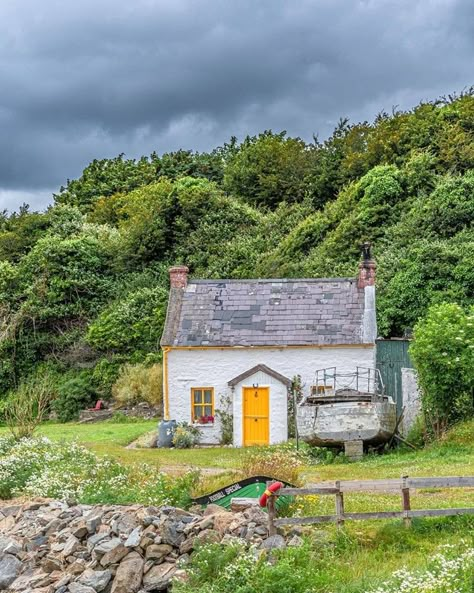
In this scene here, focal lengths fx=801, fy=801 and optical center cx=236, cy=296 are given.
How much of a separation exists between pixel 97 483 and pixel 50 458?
2586 millimetres

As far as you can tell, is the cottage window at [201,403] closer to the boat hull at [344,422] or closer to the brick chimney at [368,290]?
the brick chimney at [368,290]

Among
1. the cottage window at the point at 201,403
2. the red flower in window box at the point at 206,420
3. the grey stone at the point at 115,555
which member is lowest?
the grey stone at the point at 115,555

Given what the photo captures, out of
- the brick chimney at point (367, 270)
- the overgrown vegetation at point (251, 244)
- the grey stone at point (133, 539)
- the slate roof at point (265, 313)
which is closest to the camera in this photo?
the grey stone at point (133, 539)

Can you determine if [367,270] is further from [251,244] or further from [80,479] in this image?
[80,479]

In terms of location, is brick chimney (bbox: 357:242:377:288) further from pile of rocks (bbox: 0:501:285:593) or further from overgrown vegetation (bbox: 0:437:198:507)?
pile of rocks (bbox: 0:501:285:593)

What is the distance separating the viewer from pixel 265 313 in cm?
2753

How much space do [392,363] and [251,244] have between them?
15.4 meters

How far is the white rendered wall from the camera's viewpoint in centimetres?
2605

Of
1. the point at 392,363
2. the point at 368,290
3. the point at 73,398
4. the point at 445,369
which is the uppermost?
the point at 368,290

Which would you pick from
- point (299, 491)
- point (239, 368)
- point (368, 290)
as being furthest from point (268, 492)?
point (368, 290)

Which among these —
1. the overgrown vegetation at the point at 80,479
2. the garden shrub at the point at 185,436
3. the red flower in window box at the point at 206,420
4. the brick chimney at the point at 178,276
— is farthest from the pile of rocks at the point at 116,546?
the brick chimney at the point at 178,276

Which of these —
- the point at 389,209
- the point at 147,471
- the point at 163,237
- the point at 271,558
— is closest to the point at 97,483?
the point at 147,471

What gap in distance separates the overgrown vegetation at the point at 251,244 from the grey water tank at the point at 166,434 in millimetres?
8312

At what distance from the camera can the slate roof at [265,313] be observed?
2655 centimetres
